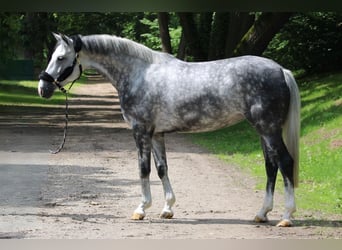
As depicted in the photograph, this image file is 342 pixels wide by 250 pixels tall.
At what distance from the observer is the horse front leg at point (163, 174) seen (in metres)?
7.60

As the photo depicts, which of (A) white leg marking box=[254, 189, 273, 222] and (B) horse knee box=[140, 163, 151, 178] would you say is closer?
(A) white leg marking box=[254, 189, 273, 222]

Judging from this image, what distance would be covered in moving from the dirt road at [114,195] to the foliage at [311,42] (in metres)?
2.11

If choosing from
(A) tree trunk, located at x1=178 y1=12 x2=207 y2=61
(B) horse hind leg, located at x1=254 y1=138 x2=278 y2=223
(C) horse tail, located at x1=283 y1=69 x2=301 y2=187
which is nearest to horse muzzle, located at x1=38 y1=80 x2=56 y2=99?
(B) horse hind leg, located at x1=254 y1=138 x2=278 y2=223

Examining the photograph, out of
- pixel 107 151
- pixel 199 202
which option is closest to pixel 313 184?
pixel 199 202

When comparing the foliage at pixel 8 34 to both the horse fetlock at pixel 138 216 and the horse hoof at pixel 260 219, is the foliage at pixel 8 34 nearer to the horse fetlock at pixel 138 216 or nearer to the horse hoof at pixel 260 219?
the horse fetlock at pixel 138 216

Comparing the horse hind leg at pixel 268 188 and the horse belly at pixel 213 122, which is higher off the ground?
the horse belly at pixel 213 122

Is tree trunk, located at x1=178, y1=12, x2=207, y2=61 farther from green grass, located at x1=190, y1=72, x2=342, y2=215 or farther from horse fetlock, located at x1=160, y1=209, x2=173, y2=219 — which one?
horse fetlock, located at x1=160, y1=209, x2=173, y2=219

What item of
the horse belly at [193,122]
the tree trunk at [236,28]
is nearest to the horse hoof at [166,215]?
the horse belly at [193,122]

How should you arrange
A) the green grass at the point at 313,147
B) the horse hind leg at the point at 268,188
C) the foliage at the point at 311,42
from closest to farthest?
the horse hind leg at the point at 268,188 → the green grass at the point at 313,147 → the foliage at the point at 311,42

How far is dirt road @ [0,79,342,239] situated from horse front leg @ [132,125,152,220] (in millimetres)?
114

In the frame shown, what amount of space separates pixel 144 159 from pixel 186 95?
2.21 ft

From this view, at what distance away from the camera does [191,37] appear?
1500cm

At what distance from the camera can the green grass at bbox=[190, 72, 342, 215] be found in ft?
29.1

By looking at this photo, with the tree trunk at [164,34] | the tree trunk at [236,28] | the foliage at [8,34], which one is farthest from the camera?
the foliage at [8,34]
